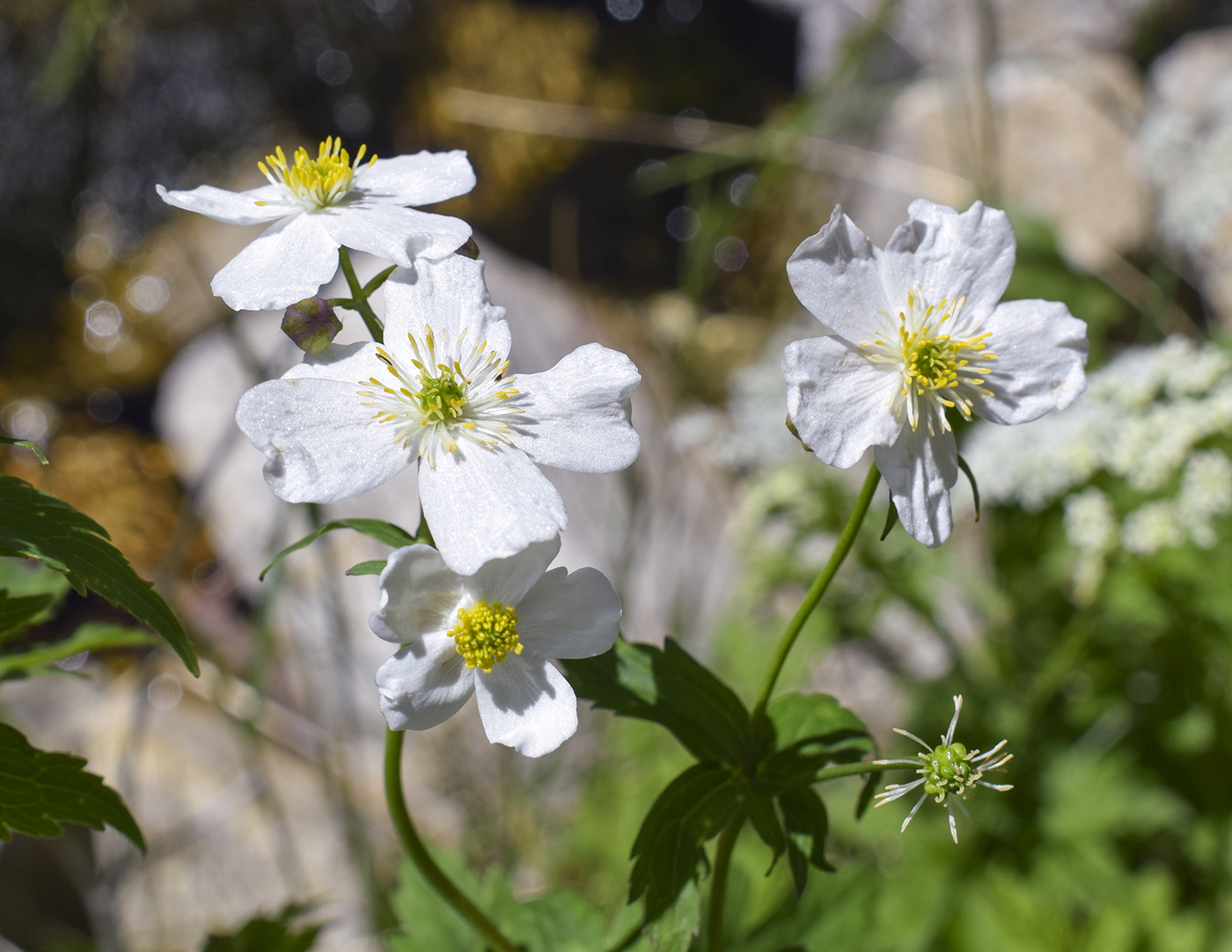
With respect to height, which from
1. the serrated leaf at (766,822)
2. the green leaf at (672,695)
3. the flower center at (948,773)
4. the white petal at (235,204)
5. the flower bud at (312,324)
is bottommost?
the serrated leaf at (766,822)

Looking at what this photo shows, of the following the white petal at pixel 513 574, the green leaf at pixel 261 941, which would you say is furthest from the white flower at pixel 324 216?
the green leaf at pixel 261 941

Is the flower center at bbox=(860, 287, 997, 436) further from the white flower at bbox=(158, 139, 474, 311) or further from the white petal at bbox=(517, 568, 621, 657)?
the white flower at bbox=(158, 139, 474, 311)

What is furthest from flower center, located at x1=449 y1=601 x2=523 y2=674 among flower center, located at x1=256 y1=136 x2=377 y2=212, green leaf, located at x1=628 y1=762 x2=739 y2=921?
flower center, located at x1=256 y1=136 x2=377 y2=212

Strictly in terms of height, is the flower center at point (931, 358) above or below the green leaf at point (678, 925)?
above

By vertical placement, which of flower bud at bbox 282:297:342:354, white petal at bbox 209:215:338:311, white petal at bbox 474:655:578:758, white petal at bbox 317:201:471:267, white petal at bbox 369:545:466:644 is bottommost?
white petal at bbox 474:655:578:758

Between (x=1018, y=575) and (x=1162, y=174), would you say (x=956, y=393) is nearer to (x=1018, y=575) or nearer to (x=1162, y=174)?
(x=1018, y=575)

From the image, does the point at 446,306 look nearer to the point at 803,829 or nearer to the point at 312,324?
the point at 312,324

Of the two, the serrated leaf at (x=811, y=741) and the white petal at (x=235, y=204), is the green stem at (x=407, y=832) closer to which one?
the serrated leaf at (x=811, y=741)

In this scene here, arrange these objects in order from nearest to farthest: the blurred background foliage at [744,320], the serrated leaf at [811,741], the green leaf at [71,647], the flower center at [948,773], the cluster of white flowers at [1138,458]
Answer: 1. the flower center at [948,773]
2. the serrated leaf at [811,741]
3. the green leaf at [71,647]
4. the cluster of white flowers at [1138,458]
5. the blurred background foliage at [744,320]
